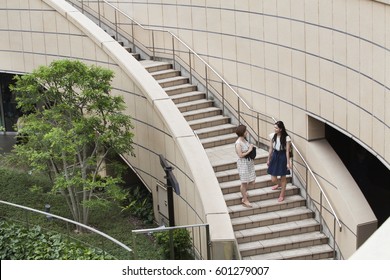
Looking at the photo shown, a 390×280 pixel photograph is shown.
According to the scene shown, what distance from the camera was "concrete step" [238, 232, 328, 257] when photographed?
19422 millimetres

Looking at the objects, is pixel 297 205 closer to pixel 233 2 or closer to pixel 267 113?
pixel 267 113

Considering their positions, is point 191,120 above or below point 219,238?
above

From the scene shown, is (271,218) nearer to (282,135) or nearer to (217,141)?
(282,135)

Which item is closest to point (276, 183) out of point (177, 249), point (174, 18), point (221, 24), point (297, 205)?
point (297, 205)

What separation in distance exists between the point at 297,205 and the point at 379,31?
4290 mm

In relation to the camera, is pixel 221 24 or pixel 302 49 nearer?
pixel 302 49

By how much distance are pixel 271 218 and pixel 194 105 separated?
14.1 ft

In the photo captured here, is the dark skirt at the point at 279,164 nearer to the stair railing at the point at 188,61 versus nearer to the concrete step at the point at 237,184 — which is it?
the stair railing at the point at 188,61

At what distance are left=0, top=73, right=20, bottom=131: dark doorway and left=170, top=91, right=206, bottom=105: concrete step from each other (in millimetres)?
8250

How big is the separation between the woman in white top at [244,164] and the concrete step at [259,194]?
0.18 metres

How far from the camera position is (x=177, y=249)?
764 inches

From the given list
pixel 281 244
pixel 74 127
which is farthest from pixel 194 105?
pixel 281 244

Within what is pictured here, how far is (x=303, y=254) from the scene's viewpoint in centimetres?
1938

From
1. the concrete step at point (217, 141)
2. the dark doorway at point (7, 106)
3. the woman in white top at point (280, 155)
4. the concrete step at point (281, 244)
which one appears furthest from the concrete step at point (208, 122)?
the dark doorway at point (7, 106)
